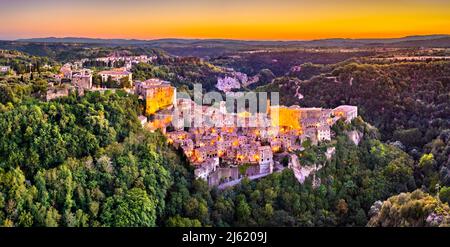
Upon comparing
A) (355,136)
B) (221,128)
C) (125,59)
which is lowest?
(355,136)

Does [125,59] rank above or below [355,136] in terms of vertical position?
above

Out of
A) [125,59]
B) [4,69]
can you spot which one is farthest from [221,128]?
[125,59]

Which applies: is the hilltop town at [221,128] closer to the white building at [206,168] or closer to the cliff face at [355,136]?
the white building at [206,168]

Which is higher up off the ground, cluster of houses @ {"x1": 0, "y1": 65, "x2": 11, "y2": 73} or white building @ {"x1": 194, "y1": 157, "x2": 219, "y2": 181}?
cluster of houses @ {"x1": 0, "y1": 65, "x2": 11, "y2": 73}

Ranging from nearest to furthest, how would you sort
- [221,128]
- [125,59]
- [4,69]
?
1. [221,128]
2. [4,69]
3. [125,59]

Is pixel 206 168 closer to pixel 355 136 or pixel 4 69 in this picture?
pixel 355 136

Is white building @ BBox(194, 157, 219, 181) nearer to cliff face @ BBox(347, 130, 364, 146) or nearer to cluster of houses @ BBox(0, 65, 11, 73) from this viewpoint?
cliff face @ BBox(347, 130, 364, 146)

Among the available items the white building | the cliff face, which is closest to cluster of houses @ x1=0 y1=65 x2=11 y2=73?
the white building

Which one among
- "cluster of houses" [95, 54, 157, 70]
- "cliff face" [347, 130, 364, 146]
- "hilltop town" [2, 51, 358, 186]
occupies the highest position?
"cluster of houses" [95, 54, 157, 70]

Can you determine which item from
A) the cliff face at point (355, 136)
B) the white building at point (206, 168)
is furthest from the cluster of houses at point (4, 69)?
the cliff face at point (355, 136)

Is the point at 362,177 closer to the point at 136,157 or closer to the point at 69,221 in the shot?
the point at 136,157

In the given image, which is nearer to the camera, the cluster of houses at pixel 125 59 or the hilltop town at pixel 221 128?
the hilltop town at pixel 221 128
